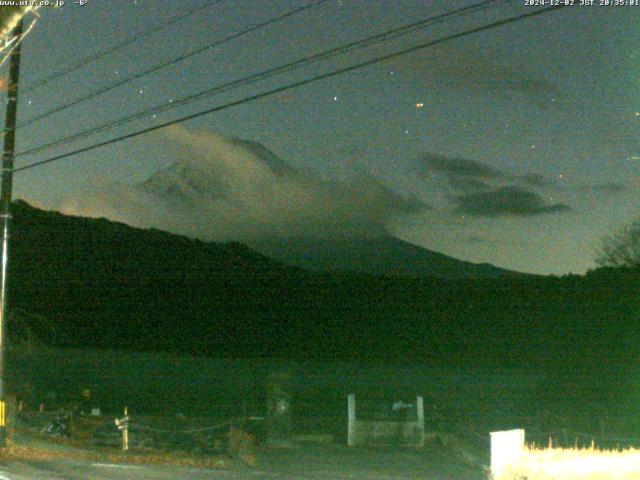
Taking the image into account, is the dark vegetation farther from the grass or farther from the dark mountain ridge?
the grass

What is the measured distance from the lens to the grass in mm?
12734

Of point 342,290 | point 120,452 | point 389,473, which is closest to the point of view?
point 389,473

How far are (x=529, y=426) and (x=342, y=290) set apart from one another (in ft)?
87.8

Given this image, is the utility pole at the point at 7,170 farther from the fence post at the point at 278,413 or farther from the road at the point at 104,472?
the fence post at the point at 278,413

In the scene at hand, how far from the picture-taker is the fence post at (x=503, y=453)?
14.1 metres

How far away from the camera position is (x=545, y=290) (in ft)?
148

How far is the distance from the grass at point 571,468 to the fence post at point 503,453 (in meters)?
0.12

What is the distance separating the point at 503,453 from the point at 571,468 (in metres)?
1.34

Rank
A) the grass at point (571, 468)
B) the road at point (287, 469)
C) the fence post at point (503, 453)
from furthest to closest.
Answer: the road at point (287, 469)
the fence post at point (503, 453)
the grass at point (571, 468)

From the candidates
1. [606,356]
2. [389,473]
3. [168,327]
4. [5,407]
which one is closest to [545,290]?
[606,356]

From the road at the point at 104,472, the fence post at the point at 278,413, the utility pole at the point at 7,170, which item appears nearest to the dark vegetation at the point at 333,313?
the fence post at the point at 278,413

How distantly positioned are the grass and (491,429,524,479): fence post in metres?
0.12

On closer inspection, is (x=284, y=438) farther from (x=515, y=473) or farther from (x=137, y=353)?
(x=137, y=353)

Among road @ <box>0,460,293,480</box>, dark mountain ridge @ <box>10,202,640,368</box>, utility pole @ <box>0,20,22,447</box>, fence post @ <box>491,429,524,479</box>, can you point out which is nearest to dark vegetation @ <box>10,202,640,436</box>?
dark mountain ridge @ <box>10,202,640,368</box>
